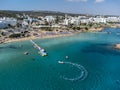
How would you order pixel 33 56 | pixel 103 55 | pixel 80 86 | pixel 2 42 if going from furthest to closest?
1. pixel 2 42
2. pixel 103 55
3. pixel 33 56
4. pixel 80 86

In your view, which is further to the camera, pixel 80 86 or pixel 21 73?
pixel 21 73

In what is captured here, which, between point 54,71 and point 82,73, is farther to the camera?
point 54,71

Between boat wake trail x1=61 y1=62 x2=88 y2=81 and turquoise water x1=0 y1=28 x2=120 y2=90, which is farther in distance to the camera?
boat wake trail x1=61 y1=62 x2=88 y2=81

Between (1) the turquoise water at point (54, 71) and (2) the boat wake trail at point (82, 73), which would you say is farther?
(2) the boat wake trail at point (82, 73)

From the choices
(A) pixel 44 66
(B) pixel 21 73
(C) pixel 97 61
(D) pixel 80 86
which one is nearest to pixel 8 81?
(B) pixel 21 73

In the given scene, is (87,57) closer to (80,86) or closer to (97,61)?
(97,61)

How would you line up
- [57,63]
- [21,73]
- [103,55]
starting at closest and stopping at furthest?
[21,73], [57,63], [103,55]

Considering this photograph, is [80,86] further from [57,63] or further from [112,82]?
[57,63]

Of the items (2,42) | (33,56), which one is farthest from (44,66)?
(2,42)

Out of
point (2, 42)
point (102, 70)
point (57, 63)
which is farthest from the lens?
point (2, 42)
